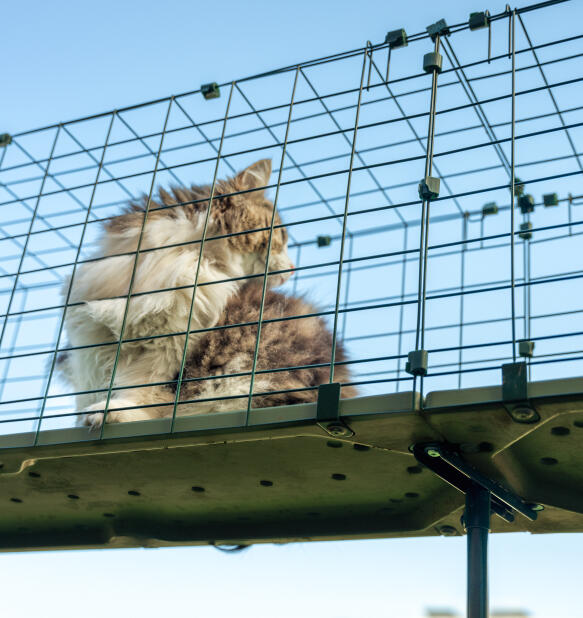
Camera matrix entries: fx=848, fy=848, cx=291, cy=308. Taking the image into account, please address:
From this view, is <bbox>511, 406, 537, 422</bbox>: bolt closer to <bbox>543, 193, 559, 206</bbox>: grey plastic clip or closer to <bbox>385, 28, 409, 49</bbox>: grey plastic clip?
<bbox>385, 28, 409, 49</bbox>: grey plastic clip

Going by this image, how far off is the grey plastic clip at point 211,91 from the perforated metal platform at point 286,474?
1207 mm

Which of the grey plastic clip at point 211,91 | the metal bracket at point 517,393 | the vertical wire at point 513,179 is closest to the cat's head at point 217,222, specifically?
the grey plastic clip at point 211,91

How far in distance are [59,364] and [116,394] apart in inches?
26.0

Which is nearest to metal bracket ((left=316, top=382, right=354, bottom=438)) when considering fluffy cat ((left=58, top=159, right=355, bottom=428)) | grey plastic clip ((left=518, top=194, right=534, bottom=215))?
fluffy cat ((left=58, top=159, right=355, bottom=428))

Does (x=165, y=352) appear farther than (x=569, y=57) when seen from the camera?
Yes

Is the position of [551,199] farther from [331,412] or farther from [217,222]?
[331,412]

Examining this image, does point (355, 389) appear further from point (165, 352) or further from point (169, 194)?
point (169, 194)

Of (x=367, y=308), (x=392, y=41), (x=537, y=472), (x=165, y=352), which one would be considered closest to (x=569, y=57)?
(x=392, y=41)

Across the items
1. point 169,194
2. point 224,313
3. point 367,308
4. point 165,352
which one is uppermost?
point 169,194

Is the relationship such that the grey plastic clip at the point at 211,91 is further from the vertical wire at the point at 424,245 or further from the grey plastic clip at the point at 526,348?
the grey plastic clip at the point at 526,348

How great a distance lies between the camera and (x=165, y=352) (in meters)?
3.08

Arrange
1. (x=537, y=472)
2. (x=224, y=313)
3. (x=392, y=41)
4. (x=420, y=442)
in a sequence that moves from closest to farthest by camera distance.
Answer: (x=420, y=442), (x=537, y=472), (x=392, y=41), (x=224, y=313)

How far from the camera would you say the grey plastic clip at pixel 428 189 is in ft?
7.02

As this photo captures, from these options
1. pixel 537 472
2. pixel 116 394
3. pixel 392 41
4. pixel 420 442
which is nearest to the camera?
pixel 420 442
